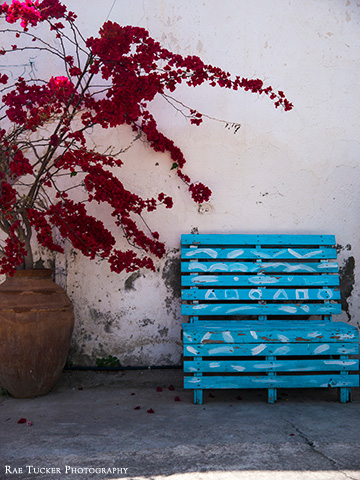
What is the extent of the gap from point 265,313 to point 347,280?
0.89m

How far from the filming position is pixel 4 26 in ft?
12.1

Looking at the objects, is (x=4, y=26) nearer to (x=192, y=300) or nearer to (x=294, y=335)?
(x=192, y=300)

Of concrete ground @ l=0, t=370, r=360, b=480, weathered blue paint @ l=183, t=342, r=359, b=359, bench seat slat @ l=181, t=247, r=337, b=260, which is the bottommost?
concrete ground @ l=0, t=370, r=360, b=480

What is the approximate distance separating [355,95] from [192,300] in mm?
2353

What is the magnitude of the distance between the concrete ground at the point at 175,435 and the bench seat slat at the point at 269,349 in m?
0.35

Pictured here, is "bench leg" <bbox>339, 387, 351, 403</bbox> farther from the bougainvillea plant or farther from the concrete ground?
the bougainvillea plant

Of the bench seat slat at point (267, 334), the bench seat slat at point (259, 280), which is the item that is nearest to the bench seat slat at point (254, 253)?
the bench seat slat at point (259, 280)

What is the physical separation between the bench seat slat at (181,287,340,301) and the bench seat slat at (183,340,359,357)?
517 mm

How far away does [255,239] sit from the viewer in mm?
3527

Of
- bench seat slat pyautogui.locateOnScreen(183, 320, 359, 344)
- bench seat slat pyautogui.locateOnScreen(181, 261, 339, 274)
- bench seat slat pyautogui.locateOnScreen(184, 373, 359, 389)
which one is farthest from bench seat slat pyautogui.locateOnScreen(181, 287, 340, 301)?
bench seat slat pyautogui.locateOnScreen(184, 373, 359, 389)

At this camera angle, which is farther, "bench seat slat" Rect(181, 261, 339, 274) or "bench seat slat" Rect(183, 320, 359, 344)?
"bench seat slat" Rect(181, 261, 339, 274)

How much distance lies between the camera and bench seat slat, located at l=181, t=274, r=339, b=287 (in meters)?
3.38

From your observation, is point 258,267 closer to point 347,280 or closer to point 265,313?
point 265,313

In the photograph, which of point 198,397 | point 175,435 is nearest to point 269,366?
point 198,397
